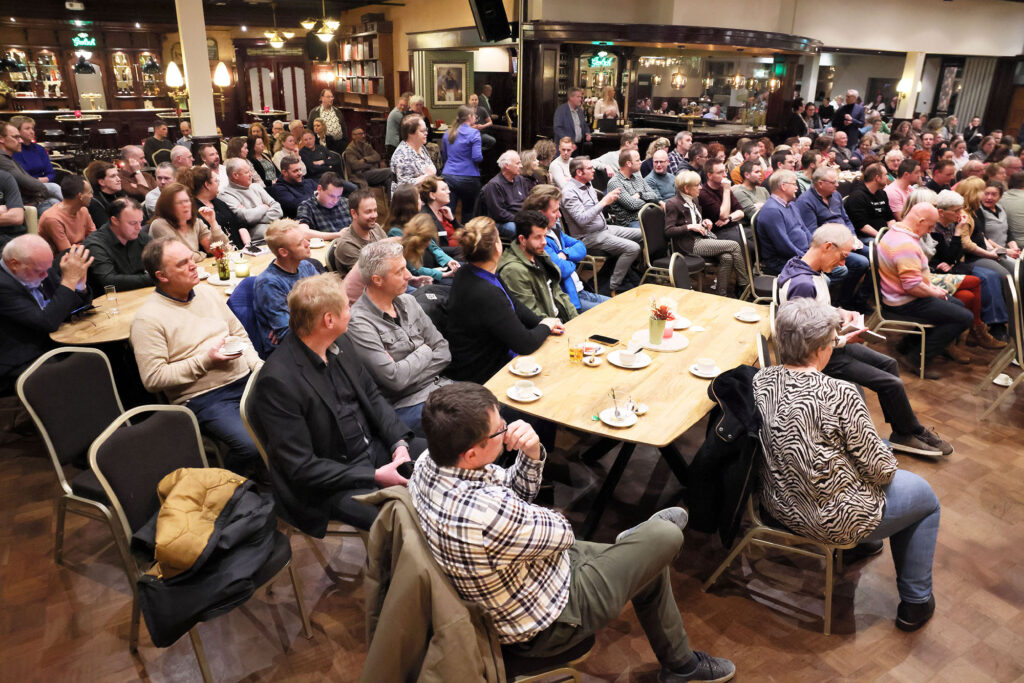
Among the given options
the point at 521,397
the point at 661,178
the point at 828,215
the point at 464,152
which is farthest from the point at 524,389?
the point at 464,152

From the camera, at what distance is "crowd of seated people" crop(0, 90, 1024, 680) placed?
2.45 m

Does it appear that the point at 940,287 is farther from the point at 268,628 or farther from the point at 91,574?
the point at 91,574

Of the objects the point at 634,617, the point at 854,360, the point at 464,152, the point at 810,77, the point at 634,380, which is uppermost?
the point at 810,77

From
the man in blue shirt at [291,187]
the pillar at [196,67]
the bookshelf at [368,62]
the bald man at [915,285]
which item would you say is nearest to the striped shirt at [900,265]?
the bald man at [915,285]

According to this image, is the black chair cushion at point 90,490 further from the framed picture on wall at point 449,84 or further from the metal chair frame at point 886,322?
the framed picture on wall at point 449,84

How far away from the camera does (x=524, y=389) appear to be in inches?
119

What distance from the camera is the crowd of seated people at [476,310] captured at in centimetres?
245

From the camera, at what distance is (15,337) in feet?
11.7

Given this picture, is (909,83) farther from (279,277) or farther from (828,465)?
(279,277)

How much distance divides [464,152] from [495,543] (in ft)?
22.3

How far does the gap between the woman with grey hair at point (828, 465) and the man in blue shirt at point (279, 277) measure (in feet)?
7.70

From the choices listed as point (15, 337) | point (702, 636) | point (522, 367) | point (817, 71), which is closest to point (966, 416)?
point (702, 636)

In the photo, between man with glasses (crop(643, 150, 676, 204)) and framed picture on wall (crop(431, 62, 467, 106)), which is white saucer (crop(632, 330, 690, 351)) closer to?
man with glasses (crop(643, 150, 676, 204))

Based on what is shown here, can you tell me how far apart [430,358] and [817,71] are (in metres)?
17.7
